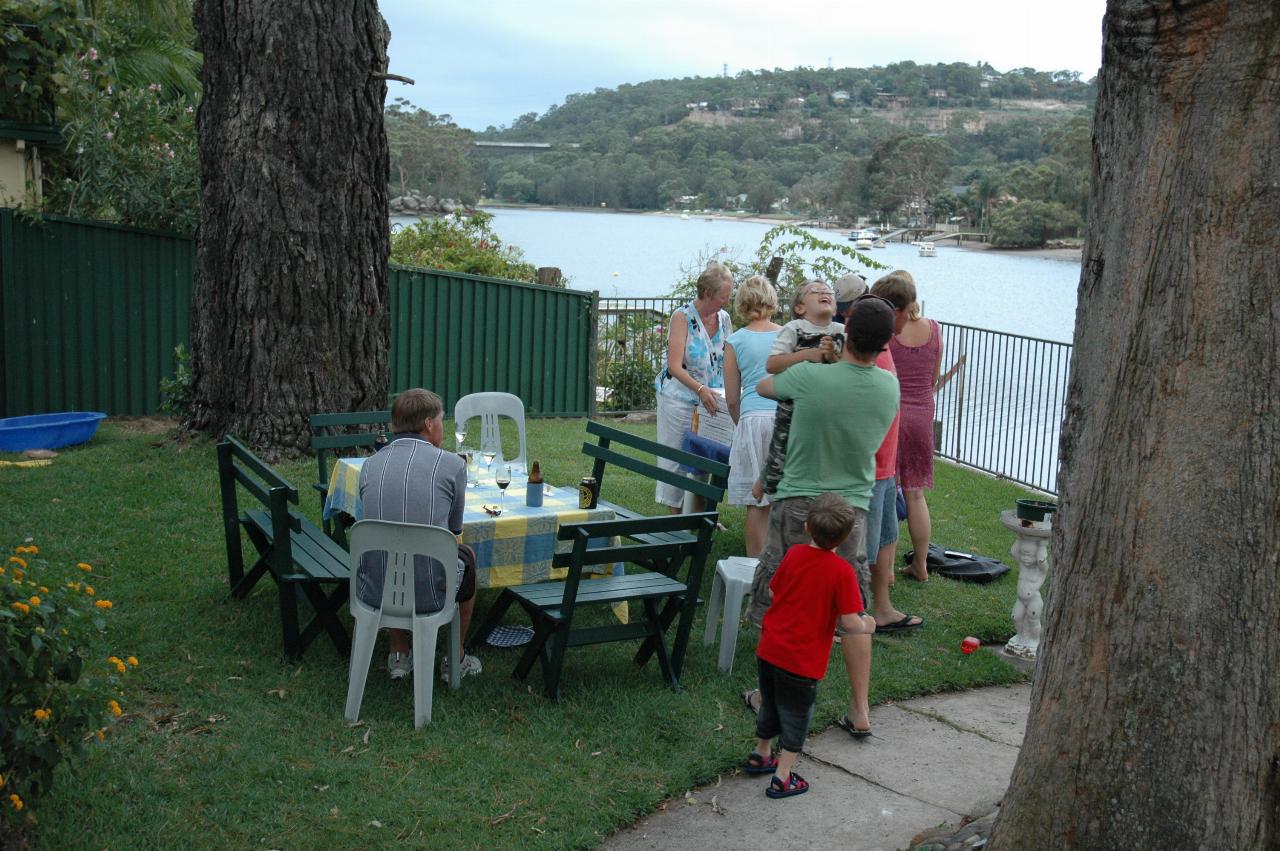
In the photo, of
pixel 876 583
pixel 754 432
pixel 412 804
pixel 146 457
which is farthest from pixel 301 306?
pixel 412 804

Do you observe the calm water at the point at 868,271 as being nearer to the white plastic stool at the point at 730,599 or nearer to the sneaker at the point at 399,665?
the white plastic stool at the point at 730,599

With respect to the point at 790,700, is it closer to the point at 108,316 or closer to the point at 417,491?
the point at 417,491

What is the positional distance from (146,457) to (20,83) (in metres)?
4.48

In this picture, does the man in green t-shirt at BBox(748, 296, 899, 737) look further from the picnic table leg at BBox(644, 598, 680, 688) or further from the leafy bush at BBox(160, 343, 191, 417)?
the leafy bush at BBox(160, 343, 191, 417)

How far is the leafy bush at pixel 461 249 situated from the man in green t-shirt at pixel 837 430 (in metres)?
10.0

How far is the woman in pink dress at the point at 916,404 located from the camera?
7.28 m

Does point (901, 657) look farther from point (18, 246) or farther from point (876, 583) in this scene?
point (18, 246)

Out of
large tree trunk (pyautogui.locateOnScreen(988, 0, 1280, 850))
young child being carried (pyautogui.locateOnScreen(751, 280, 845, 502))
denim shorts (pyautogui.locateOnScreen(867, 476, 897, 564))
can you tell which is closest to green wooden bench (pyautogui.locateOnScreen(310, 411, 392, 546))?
young child being carried (pyautogui.locateOnScreen(751, 280, 845, 502))

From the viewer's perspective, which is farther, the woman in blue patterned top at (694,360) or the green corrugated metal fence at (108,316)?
the green corrugated metal fence at (108,316)

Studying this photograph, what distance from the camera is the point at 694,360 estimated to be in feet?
25.9

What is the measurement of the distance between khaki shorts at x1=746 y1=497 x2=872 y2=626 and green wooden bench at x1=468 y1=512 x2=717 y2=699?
0.27 meters

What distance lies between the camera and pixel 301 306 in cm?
934

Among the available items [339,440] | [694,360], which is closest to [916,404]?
[694,360]

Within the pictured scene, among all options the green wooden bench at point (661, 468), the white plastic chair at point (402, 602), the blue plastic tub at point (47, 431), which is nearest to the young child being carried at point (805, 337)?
the green wooden bench at point (661, 468)
